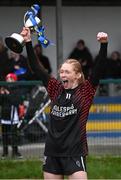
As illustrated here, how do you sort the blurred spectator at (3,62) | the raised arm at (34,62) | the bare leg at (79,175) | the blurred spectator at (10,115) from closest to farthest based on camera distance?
the bare leg at (79,175), the raised arm at (34,62), the blurred spectator at (10,115), the blurred spectator at (3,62)

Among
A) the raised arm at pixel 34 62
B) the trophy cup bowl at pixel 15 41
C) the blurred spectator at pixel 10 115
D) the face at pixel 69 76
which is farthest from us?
the blurred spectator at pixel 10 115

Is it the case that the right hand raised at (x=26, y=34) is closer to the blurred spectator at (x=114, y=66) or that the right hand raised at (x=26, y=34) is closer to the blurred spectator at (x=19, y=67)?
the blurred spectator at (x=19, y=67)

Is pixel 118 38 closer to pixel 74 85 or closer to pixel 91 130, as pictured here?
pixel 91 130

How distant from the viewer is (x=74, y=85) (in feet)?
18.7

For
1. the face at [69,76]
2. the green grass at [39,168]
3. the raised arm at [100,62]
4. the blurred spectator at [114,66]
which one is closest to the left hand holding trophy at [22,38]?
the face at [69,76]

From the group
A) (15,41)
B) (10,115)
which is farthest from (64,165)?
(10,115)

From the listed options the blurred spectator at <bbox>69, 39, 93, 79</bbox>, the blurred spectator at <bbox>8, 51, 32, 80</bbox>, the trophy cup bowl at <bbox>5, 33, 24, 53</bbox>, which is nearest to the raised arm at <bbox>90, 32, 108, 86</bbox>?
the trophy cup bowl at <bbox>5, 33, 24, 53</bbox>

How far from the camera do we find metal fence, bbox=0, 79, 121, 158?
395 inches

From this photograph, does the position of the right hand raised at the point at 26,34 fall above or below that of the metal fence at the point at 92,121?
above

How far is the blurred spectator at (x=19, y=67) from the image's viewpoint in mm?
11570

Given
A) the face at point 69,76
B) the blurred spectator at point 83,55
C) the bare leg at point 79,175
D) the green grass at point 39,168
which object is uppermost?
the blurred spectator at point 83,55

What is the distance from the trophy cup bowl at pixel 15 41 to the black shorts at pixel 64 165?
105cm

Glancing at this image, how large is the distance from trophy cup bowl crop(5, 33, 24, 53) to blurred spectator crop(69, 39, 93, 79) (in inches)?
299

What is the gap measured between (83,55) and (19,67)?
217 cm
